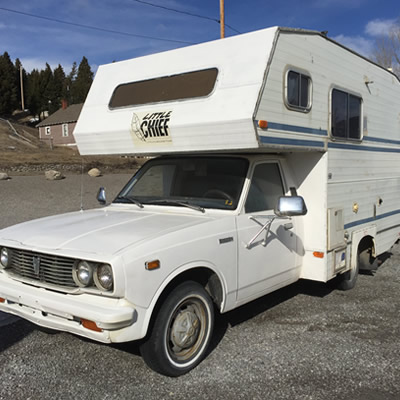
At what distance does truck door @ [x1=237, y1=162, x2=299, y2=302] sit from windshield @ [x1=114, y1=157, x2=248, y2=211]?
0.61ft

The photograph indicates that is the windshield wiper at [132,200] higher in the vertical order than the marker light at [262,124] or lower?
lower

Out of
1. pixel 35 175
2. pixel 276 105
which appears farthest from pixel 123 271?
pixel 35 175

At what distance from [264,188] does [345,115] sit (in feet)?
5.58

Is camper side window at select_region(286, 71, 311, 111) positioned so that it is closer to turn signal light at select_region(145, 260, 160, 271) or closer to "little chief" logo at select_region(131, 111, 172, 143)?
"little chief" logo at select_region(131, 111, 172, 143)

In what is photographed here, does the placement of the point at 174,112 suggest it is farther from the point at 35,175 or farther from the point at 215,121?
the point at 35,175

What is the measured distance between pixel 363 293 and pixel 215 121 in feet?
11.0

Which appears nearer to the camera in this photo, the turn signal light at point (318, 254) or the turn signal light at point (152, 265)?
the turn signal light at point (152, 265)

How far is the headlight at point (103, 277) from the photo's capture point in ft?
10.8

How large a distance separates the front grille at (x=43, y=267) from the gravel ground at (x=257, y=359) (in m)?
0.83

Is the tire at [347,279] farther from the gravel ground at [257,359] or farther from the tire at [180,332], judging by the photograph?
the tire at [180,332]

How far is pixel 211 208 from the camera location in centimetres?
450

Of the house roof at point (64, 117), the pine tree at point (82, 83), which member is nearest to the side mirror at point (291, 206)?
the house roof at point (64, 117)

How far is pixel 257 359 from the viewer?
13.3ft

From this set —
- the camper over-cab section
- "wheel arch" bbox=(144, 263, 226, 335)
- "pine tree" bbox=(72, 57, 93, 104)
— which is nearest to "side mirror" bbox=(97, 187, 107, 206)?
the camper over-cab section
